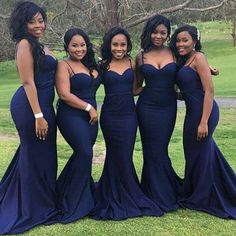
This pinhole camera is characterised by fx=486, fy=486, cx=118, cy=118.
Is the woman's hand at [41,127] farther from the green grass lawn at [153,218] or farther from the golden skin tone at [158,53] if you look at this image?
the golden skin tone at [158,53]

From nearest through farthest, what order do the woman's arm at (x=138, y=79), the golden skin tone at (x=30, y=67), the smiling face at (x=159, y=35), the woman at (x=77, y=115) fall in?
the golden skin tone at (x=30, y=67) → the woman at (x=77, y=115) → the smiling face at (x=159, y=35) → the woman's arm at (x=138, y=79)

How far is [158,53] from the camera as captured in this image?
17.5ft

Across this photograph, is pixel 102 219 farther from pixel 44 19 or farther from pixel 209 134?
pixel 44 19

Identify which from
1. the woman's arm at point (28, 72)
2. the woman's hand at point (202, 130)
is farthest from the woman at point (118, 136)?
the woman's arm at point (28, 72)

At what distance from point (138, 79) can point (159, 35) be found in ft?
1.80

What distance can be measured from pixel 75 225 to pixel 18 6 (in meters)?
2.30

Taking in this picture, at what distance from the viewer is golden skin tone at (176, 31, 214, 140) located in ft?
16.9

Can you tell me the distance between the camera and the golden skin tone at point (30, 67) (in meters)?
4.79

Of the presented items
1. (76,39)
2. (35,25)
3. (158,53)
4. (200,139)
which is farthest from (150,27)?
(200,139)

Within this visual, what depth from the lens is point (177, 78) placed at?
17.4 feet

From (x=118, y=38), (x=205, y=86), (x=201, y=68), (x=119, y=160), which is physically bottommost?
(x=119, y=160)

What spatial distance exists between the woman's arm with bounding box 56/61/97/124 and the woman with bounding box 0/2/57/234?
0.08 meters

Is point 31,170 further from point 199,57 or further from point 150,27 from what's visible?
point 199,57

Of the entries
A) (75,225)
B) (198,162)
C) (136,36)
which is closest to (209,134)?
(198,162)
